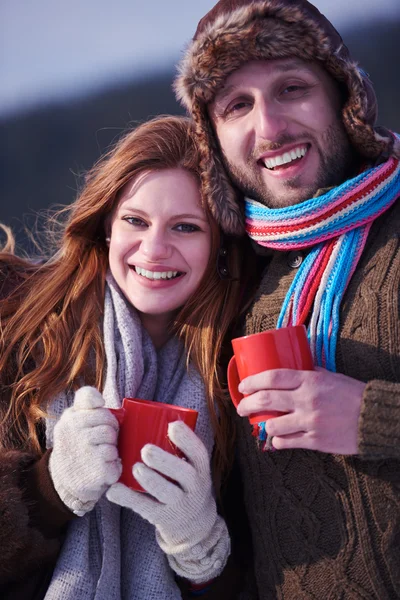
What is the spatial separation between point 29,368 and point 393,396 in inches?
38.5

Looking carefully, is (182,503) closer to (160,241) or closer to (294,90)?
(160,241)

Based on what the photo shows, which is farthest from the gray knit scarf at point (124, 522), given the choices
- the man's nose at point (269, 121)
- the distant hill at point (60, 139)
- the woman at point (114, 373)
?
the distant hill at point (60, 139)

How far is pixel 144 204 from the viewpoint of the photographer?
1.56 meters

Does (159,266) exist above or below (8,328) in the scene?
above

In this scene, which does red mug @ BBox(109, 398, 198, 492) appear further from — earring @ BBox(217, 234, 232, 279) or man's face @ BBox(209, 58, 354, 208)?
man's face @ BBox(209, 58, 354, 208)

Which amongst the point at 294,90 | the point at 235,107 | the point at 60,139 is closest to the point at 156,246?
the point at 235,107

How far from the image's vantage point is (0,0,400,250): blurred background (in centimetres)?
326

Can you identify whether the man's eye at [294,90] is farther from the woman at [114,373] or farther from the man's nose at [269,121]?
the woman at [114,373]

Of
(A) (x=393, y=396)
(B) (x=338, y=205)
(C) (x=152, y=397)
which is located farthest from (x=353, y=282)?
(C) (x=152, y=397)

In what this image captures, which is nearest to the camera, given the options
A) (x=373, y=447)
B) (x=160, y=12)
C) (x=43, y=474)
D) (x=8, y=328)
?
(x=373, y=447)

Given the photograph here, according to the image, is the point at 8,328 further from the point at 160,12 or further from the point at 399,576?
the point at 160,12

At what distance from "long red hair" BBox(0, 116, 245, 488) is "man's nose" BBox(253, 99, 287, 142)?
0.22m

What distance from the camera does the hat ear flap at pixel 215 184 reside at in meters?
1.59

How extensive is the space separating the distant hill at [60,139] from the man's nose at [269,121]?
1864 millimetres
